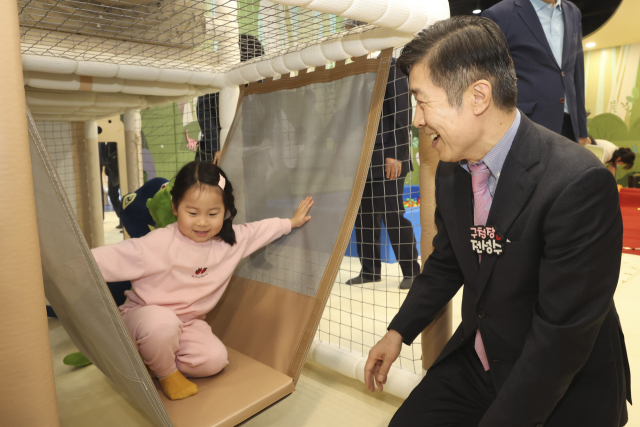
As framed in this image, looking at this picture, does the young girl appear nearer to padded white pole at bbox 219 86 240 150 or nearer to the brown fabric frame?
the brown fabric frame

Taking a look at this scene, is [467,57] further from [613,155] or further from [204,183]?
[613,155]

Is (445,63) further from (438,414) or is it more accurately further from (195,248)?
(195,248)

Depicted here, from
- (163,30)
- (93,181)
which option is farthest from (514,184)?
(93,181)

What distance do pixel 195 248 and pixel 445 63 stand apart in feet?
3.27

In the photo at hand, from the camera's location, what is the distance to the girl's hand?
1.45m

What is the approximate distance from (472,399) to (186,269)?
93cm

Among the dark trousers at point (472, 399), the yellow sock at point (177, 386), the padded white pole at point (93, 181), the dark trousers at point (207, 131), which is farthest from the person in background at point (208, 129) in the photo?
the dark trousers at point (472, 399)

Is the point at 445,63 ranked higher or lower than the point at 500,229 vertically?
higher

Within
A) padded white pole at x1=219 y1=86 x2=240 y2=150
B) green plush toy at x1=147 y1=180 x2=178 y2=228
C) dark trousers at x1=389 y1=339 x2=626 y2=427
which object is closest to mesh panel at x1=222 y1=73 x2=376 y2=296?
padded white pole at x1=219 y1=86 x2=240 y2=150

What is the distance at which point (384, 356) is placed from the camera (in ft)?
3.29

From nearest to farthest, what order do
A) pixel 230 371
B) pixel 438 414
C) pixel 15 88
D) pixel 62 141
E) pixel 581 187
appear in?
1. pixel 15 88
2. pixel 581 187
3. pixel 438 414
4. pixel 230 371
5. pixel 62 141

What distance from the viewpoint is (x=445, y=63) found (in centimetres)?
80

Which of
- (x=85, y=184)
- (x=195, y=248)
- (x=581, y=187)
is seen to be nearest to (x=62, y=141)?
(x=85, y=184)

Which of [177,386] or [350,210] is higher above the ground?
[350,210]
